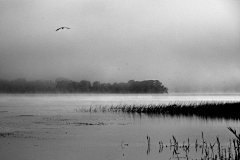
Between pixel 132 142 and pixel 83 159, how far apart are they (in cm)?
485

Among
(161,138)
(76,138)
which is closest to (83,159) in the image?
(76,138)

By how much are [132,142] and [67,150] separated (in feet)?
13.0

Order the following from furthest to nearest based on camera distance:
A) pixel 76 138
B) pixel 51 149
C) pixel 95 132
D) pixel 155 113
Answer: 1. pixel 155 113
2. pixel 95 132
3. pixel 76 138
4. pixel 51 149

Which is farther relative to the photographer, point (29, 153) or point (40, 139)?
point (40, 139)

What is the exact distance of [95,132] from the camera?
2200cm

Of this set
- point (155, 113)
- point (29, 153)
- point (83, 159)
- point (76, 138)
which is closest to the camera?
point (83, 159)

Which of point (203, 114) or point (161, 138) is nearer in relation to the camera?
point (161, 138)

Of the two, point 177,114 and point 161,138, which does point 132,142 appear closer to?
point 161,138

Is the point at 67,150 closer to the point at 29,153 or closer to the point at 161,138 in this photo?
the point at 29,153

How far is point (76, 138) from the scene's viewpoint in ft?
62.6

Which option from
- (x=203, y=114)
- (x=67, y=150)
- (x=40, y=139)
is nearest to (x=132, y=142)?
(x=67, y=150)

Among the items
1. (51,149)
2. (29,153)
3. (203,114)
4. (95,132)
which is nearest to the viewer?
(29,153)

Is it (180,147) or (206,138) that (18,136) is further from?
(206,138)

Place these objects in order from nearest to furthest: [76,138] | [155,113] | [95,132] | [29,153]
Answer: [29,153], [76,138], [95,132], [155,113]
